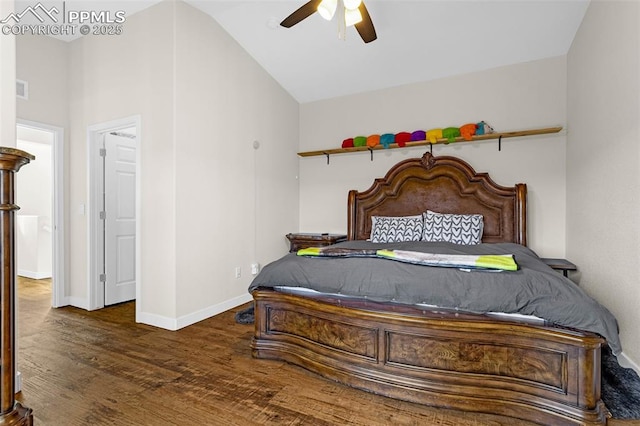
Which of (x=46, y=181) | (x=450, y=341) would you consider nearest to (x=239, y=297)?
(x=450, y=341)

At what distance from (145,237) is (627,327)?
4003 mm

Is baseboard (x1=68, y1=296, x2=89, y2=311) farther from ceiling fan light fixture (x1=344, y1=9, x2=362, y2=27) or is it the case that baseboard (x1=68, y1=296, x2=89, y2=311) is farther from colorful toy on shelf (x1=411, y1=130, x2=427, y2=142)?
colorful toy on shelf (x1=411, y1=130, x2=427, y2=142)

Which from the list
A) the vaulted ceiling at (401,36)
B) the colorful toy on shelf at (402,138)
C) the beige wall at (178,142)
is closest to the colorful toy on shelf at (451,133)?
the colorful toy on shelf at (402,138)

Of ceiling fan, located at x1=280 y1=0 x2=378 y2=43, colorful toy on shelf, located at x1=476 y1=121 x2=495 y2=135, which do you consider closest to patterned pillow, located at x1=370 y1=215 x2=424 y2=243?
colorful toy on shelf, located at x1=476 y1=121 x2=495 y2=135

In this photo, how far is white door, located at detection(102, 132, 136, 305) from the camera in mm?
3803

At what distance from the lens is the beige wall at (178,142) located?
121 inches

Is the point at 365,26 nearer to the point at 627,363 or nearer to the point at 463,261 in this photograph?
the point at 463,261

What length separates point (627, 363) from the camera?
85.9 inches

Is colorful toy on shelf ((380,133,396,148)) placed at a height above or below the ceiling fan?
below

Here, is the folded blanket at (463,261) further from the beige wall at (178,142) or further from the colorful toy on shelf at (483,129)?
the colorful toy on shelf at (483,129)

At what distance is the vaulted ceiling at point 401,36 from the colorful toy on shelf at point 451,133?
28.7 inches

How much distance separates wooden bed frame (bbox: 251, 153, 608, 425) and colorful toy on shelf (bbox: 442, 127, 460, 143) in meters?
2.61

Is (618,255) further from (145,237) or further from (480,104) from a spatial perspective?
(145,237)

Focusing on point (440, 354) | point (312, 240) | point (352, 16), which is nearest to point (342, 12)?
point (352, 16)
